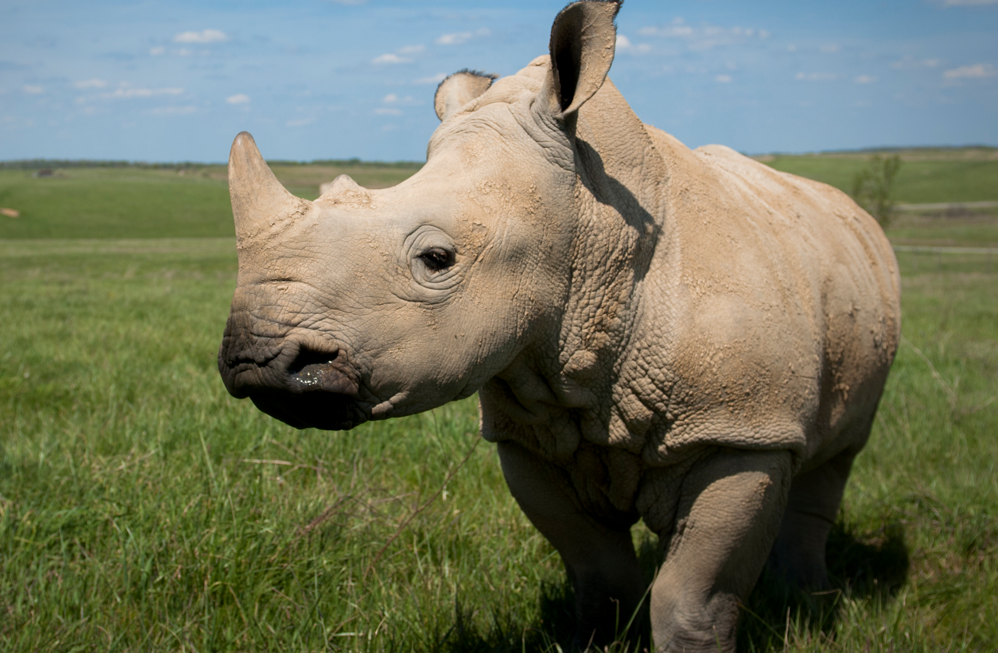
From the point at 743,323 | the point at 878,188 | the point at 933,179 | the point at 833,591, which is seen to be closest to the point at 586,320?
the point at 743,323

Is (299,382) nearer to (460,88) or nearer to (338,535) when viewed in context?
(460,88)

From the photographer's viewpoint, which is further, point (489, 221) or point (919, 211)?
point (919, 211)

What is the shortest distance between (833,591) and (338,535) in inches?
82.3

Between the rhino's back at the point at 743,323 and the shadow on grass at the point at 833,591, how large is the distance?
76cm

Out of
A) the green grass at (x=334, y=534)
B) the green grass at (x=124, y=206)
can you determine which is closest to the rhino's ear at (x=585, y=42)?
the green grass at (x=334, y=534)

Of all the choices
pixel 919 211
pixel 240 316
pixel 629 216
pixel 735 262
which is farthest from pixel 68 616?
pixel 919 211

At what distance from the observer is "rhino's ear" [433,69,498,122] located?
105 inches

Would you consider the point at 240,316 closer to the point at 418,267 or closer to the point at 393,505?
the point at 418,267

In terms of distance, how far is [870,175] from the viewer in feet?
108

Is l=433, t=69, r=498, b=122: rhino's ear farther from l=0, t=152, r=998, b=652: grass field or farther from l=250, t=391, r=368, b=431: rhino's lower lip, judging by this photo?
l=0, t=152, r=998, b=652: grass field

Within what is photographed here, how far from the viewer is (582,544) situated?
2.95 meters

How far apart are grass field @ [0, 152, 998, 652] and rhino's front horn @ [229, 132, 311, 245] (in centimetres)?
164

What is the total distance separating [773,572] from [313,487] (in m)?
2.34

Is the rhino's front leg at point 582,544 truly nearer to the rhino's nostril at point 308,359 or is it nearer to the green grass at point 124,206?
the rhino's nostril at point 308,359
